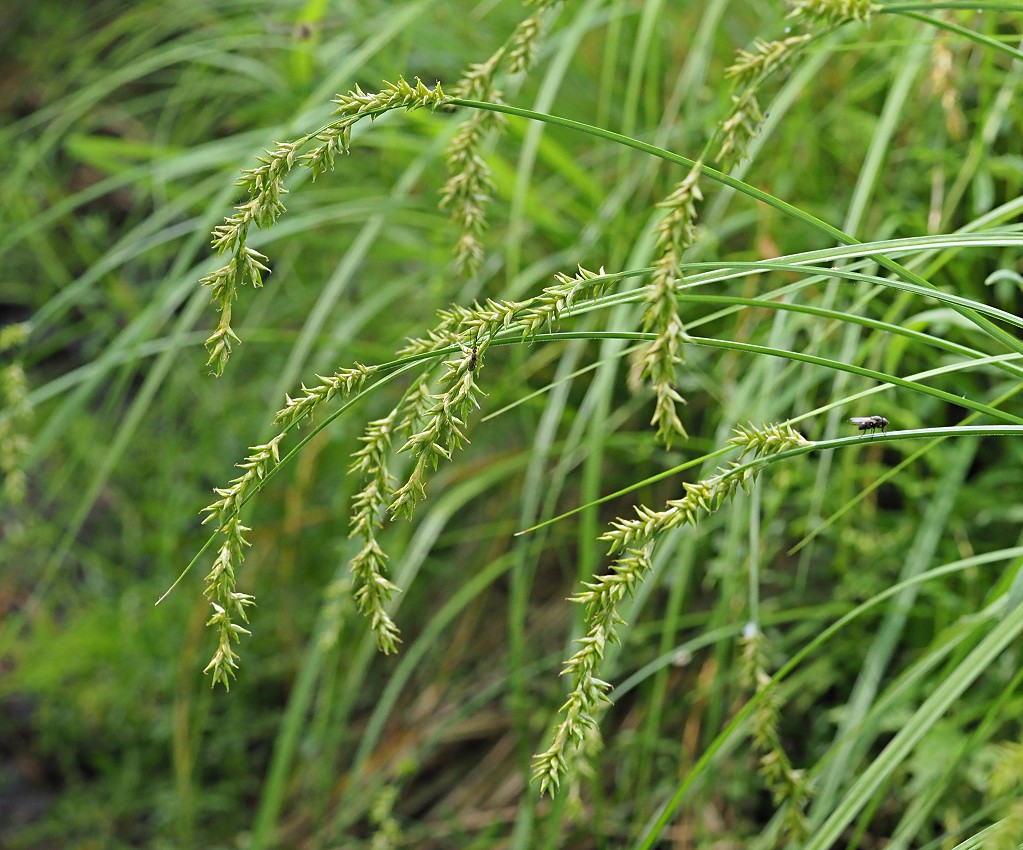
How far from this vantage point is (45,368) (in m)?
3.26

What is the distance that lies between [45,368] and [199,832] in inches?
71.3

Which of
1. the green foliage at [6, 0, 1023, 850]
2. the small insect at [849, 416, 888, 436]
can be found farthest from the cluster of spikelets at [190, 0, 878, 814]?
the small insect at [849, 416, 888, 436]

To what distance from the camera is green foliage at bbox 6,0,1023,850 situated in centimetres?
79

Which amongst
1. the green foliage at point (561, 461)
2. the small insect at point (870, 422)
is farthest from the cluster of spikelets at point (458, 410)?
the small insect at point (870, 422)

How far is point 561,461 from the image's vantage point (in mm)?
1437

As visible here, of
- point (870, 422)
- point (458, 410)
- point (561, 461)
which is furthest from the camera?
point (561, 461)

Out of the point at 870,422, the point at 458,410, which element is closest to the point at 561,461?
the point at 870,422

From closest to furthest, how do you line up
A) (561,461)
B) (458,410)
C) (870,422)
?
(458,410), (870,422), (561,461)

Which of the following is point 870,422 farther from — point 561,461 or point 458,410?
point 561,461

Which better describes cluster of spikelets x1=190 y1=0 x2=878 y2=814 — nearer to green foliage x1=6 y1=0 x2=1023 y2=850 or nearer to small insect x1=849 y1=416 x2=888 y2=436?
green foliage x1=6 y1=0 x2=1023 y2=850

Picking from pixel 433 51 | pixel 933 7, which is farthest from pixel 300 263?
pixel 933 7

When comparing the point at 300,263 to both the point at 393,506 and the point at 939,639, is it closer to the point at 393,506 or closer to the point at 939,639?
the point at 939,639

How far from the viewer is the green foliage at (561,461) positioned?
792 mm

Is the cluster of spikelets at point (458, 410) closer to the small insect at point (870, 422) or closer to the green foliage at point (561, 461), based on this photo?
the green foliage at point (561, 461)
